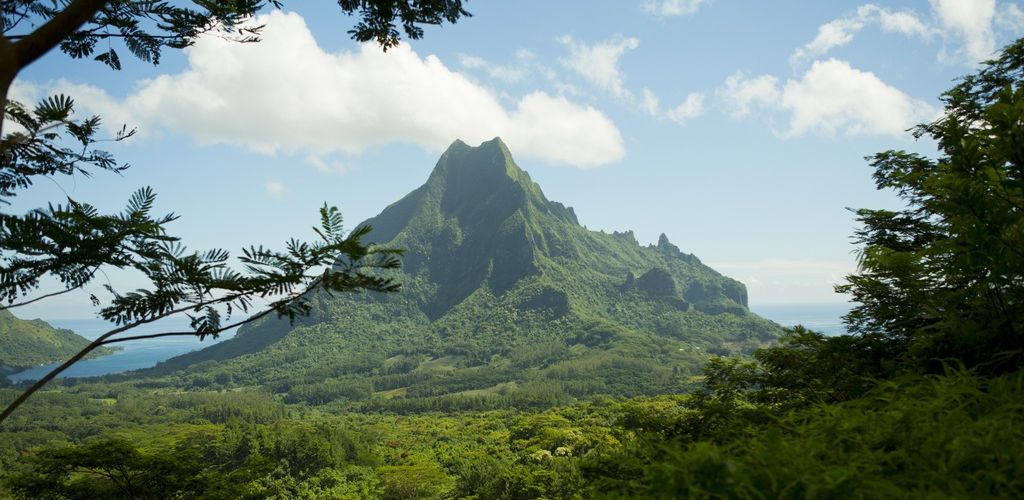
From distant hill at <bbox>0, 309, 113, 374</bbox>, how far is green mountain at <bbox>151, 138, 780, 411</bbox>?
49.3 m

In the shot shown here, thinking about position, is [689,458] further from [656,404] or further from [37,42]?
[656,404]

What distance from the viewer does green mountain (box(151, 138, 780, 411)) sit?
117312 millimetres

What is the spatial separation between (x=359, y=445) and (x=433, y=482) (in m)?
18.6

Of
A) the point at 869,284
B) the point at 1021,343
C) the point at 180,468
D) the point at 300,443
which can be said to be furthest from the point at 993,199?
the point at 300,443

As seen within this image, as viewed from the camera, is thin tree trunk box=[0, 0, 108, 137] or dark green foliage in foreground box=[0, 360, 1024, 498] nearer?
dark green foliage in foreground box=[0, 360, 1024, 498]

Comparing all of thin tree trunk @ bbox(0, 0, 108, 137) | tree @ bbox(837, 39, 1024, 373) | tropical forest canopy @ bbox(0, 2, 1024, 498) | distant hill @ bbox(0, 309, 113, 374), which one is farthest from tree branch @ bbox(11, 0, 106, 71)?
distant hill @ bbox(0, 309, 113, 374)

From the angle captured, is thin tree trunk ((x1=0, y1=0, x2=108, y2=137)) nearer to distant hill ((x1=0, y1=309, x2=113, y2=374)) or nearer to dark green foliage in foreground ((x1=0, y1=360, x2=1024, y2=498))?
dark green foliage in foreground ((x1=0, y1=360, x2=1024, y2=498))

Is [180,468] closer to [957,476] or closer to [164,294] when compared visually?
[164,294]

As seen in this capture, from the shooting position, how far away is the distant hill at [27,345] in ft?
554

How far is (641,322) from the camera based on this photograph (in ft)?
538

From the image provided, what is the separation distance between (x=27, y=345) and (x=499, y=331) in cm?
16912

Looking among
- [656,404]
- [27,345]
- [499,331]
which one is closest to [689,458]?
[656,404]

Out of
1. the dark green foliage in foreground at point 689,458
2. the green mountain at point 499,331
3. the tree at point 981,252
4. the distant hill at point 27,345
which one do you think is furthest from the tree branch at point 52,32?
the distant hill at point 27,345

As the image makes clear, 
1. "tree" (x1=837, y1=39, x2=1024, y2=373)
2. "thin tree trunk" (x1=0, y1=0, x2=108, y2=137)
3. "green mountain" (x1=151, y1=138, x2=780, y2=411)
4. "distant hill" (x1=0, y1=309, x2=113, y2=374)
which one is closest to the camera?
"thin tree trunk" (x1=0, y1=0, x2=108, y2=137)
